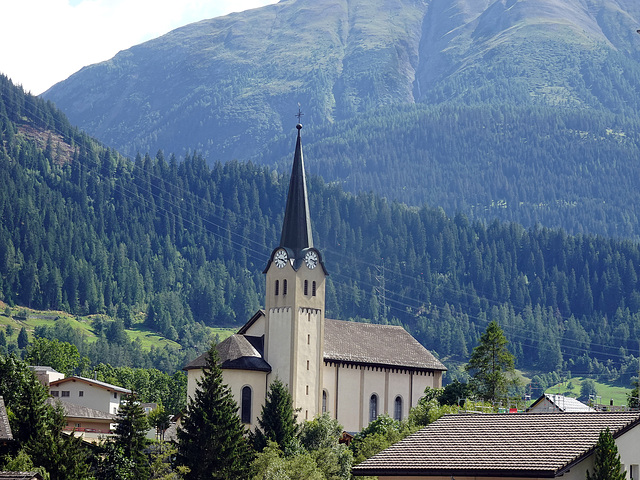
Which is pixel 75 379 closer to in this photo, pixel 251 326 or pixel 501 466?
pixel 251 326

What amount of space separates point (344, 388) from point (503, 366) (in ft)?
70.3

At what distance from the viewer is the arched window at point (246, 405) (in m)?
132

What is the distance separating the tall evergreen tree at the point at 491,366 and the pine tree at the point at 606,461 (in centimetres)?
6672

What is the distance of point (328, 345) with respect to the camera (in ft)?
466

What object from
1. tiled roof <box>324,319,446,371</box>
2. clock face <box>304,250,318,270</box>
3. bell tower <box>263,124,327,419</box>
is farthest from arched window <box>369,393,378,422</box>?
clock face <box>304,250,318,270</box>

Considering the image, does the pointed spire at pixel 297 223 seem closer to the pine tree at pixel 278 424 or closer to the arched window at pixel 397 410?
the arched window at pixel 397 410

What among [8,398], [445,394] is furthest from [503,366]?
[8,398]

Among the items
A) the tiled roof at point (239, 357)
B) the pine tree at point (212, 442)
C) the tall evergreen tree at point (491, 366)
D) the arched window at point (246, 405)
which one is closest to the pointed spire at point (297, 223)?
the tiled roof at point (239, 357)

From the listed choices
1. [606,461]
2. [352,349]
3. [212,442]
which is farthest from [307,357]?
[606,461]

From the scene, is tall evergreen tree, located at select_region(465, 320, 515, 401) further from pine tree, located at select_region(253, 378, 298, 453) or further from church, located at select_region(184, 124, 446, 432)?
church, located at select_region(184, 124, 446, 432)

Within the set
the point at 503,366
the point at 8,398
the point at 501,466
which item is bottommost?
the point at 501,466

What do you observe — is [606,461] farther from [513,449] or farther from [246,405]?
[246,405]

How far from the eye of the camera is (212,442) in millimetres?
95562

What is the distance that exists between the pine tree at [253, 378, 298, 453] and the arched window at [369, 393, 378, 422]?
2301 centimetres
